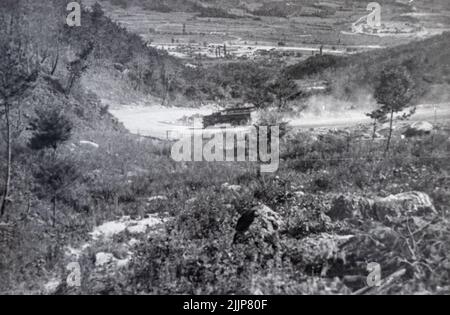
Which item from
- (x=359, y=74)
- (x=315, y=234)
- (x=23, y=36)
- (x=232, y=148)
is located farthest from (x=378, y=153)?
(x=23, y=36)

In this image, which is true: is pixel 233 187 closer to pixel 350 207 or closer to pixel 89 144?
pixel 350 207

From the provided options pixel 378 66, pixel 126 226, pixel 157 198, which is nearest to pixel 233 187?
pixel 157 198

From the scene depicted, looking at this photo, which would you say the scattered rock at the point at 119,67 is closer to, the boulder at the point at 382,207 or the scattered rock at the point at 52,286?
the boulder at the point at 382,207

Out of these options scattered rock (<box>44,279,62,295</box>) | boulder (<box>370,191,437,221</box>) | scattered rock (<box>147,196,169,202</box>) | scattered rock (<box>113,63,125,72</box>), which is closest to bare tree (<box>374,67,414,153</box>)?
boulder (<box>370,191,437,221</box>)

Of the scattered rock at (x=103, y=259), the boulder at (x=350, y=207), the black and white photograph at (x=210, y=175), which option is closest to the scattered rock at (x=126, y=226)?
the black and white photograph at (x=210, y=175)

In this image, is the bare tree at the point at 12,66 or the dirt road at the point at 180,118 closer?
the bare tree at the point at 12,66

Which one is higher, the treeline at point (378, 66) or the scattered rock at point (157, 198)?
the treeline at point (378, 66)
